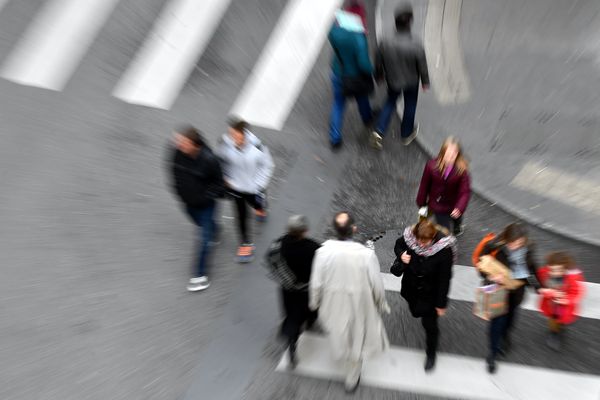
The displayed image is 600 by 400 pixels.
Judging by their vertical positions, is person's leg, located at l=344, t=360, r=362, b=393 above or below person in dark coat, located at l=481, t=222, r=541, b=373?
below

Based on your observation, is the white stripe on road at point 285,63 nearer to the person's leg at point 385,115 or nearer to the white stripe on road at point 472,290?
the person's leg at point 385,115

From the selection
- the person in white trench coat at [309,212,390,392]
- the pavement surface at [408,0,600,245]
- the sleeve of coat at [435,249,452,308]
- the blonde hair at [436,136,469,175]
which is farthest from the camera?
the pavement surface at [408,0,600,245]

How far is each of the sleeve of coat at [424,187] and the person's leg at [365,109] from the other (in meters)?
1.82

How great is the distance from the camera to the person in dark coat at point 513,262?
4.21 metres

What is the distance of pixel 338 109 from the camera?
6.97 m

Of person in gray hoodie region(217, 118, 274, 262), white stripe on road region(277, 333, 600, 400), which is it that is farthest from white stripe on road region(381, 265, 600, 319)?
person in gray hoodie region(217, 118, 274, 262)

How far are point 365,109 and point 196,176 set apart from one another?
2.85 meters

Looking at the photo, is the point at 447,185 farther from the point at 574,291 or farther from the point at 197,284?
the point at 197,284

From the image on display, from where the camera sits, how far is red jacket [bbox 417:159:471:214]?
521cm

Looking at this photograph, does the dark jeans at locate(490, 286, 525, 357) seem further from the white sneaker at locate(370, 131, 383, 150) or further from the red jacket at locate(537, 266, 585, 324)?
the white sneaker at locate(370, 131, 383, 150)

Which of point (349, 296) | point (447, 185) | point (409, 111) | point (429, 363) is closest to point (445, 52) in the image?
point (409, 111)

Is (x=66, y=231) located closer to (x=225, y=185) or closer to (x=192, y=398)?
(x=225, y=185)

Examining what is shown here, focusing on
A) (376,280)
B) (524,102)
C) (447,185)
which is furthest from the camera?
(524,102)

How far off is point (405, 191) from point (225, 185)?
7.47 ft
